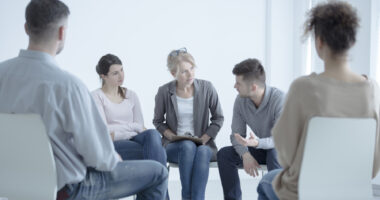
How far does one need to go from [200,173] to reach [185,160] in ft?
0.45

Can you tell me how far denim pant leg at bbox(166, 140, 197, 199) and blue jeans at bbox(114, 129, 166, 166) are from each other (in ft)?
0.35

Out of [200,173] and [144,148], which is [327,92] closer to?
[200,173]

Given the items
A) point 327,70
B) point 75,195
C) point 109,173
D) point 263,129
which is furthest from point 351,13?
point 263,129

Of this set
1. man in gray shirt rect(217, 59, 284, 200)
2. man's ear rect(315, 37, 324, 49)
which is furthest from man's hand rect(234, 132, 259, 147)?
man's ear rect(315, 37, 324, 49)

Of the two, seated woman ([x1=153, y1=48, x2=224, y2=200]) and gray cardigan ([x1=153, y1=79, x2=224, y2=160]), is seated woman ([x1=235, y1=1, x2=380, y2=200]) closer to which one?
seated woman ([x1=153, y1=48, x2=224, y2=200])

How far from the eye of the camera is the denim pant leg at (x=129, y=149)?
3150 millimetres

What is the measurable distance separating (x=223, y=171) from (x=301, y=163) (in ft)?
4.99

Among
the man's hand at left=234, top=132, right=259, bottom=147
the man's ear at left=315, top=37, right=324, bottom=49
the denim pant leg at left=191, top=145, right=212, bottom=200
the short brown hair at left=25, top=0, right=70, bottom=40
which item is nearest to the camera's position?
the man's ear at left=315, top=37, right=324, bottom=49

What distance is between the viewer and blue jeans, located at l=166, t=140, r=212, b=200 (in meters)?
3.01

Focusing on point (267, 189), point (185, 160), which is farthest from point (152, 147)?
point (267, 189)

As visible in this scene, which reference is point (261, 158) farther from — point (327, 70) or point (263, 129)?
point (327, 70)

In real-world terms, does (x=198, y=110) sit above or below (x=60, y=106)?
below

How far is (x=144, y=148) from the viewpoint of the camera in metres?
3.16

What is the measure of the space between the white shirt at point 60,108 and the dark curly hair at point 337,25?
94 centimetres
